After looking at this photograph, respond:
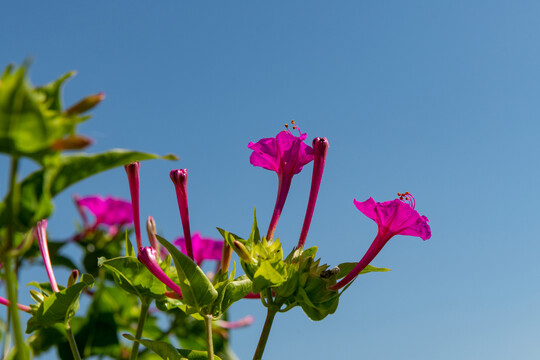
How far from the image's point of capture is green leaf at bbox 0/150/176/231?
1.11 m

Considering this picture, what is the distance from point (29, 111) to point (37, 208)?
0.32 m

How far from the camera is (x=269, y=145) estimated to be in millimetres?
2166

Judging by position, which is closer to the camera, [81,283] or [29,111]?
[29,111]

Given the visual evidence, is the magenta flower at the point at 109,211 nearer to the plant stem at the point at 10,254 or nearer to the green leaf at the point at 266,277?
the green leaf at the point at 266,277

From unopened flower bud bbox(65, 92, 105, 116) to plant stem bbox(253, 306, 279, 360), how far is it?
0.87m

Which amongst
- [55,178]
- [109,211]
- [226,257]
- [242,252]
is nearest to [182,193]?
[226,257]

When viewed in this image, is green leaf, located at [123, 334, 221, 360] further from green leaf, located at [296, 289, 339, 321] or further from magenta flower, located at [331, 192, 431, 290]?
magenta flower, located at [331, 192, 431, 290]

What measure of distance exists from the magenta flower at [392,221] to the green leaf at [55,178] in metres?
1.03

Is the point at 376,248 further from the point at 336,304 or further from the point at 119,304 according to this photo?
the point at 119,304

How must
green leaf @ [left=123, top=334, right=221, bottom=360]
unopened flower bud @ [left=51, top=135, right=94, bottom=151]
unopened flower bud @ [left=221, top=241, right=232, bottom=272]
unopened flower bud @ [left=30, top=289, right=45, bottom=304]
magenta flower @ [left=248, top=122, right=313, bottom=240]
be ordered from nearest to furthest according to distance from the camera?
unopened flower bud @ [left=51, top=135, right=94, bottom=151] → green leaf @ [left=123, top=334, right=221, bottom=360] → unopened flower bud @ [left=221, top=241, right=232, bottom=272] → unopened flower bud @ [left=30, top=289, right=45, bottom=304] → magenta flower @ [left=248, top=122, right=313, bottom=240]

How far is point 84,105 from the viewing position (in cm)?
103

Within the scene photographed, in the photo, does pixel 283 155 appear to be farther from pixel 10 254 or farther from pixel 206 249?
pixel 206 249

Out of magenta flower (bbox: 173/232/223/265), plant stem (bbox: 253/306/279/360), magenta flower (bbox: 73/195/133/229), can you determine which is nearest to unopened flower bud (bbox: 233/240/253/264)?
plant stem (bbox: 253/306/279/360)

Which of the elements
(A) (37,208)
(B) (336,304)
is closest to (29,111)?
(A) (37,208)
